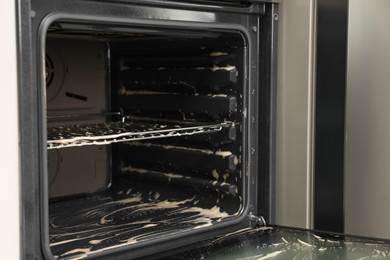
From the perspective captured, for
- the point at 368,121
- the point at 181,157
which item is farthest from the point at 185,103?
the point at 368,121

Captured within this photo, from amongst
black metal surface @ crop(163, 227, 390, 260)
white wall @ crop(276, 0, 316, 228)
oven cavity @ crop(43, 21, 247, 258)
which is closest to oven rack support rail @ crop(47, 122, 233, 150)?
oven cavity @ crop(43, 21, 247, 258)

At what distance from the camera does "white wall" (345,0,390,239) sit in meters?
1.66

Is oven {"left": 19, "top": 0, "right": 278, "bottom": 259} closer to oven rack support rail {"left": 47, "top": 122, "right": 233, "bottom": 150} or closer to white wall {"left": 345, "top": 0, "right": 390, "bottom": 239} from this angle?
oven rack support rail {"left": 47, "top": 122, "right": 233, "bottom": 150}

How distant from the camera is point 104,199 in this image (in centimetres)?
208

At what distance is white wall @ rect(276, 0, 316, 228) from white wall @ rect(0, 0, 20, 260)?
789mm

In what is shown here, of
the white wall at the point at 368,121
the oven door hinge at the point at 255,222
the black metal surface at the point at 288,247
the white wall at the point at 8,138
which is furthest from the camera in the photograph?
the oven door hinge at the point at 255,222

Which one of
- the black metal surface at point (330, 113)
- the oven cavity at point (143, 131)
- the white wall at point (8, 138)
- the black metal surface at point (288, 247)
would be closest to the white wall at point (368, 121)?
the black metal surface at point (330, 113)

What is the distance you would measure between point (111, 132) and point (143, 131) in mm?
148

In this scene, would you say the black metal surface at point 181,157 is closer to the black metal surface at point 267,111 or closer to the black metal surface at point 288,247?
the black metal surface at point 267,111

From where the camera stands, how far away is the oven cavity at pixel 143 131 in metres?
1.75

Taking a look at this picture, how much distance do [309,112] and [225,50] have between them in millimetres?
285

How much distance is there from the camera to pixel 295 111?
176 cm

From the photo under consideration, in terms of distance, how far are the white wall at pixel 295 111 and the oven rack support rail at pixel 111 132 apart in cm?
16

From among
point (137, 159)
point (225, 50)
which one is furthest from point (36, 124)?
point (137, 159)
